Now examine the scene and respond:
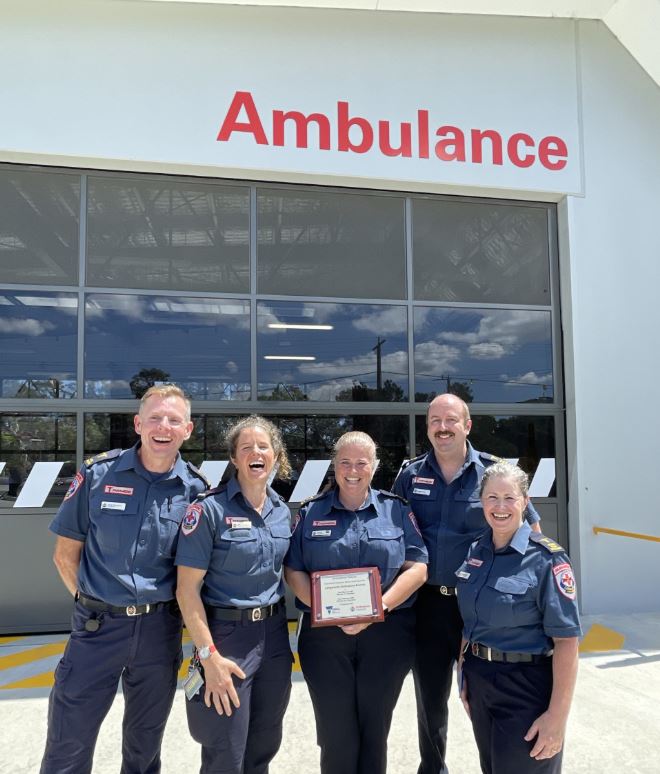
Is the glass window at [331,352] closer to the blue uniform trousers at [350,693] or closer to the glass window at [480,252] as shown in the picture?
the glass window at [480,252]

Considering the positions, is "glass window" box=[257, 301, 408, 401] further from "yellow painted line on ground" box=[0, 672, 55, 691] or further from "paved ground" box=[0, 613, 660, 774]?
"yellow painted line on ground" box=[0, 672, 55, 691]

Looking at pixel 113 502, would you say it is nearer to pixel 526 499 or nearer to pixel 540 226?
pixel 526 499

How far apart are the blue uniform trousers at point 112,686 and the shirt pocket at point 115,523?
0.26 meters

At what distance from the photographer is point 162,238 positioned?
4.90 m

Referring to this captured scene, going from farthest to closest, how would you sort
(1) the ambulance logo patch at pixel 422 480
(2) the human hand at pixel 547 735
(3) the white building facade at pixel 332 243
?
(3) the white building facade at pixel 332 243, (1) the ambulance logo patch at pixel 422 480, (2) the human hand at pixel 547 735

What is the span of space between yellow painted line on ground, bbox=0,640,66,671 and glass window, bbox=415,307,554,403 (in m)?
3.48

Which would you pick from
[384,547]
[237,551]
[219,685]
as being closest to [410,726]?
[384,547]

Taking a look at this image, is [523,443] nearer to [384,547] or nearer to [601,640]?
[601,640]

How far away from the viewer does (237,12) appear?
490 centimetres

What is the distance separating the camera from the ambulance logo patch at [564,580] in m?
1.84

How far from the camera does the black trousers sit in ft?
7.98

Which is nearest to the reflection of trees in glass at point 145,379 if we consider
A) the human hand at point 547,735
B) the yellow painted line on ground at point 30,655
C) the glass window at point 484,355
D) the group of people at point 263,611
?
the yellow painted line on ground at point 30,655

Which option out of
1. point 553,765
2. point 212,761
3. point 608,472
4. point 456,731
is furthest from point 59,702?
point 608,472

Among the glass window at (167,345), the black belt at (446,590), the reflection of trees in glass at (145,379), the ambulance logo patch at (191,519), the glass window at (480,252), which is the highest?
the glass window at (480,252)
